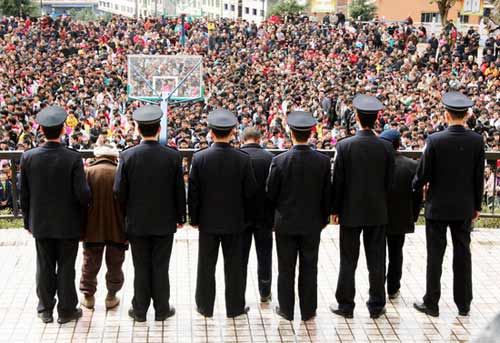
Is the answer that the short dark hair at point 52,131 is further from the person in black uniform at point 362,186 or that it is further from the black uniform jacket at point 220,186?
the person in black uniform at point 362,186

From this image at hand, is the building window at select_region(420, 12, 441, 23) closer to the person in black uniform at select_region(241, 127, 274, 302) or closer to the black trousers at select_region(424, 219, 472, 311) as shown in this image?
the black trousers at select_region(424, 219, 472, 311)

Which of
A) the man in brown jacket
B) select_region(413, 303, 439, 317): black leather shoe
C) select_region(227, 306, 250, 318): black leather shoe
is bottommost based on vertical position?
select_region(227, 306, 250, 318): black leather shoe

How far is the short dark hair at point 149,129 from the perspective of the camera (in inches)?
216

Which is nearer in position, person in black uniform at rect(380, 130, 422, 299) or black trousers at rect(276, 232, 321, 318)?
black trousers at rect(276, 232, 321, 318)

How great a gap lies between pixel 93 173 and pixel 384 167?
223 cm

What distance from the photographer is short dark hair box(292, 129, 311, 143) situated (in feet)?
18.3

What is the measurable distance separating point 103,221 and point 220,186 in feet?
3.10

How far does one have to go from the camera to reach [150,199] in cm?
552

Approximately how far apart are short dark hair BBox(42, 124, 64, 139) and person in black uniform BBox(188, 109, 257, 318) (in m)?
1.02

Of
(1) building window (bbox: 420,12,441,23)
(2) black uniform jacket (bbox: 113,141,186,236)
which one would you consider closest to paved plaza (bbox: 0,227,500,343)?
(2) black uniform jacket (bbox: 113,141,186,236)

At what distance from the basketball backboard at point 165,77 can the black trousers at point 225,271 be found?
13.8m

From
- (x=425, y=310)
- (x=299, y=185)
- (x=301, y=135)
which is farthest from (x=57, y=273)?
(x=425, y=310)

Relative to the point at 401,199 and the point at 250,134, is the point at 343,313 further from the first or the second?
the point at 250,134

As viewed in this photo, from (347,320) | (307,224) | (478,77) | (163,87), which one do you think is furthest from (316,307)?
(478,77)
